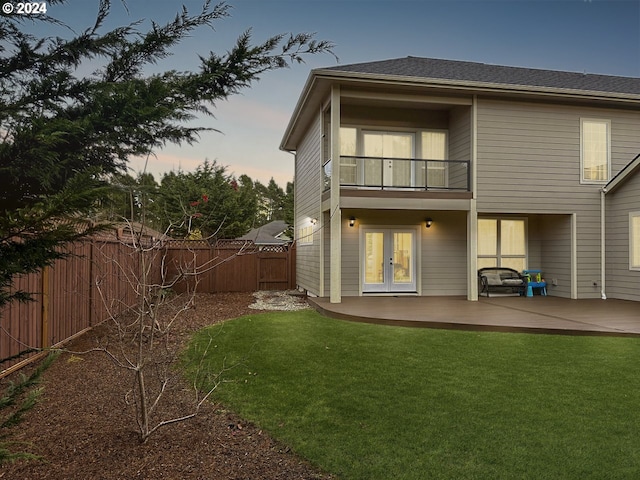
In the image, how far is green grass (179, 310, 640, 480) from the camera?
3211 mm

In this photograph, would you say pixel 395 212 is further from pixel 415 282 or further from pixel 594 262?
pixel 594 262

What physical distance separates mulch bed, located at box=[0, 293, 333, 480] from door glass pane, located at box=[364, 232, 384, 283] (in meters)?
7.74

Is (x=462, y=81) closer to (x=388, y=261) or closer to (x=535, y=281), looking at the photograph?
(x=388, y=261)

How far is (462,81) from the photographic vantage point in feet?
33.9

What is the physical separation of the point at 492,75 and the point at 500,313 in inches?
283

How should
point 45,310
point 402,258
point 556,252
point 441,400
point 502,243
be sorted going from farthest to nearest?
point 502,243 → point 402,258 → point 556,252 → point 45,310 → point 441,400

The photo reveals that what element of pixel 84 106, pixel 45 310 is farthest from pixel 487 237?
pixel 84 106

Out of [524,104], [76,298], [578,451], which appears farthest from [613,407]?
[524,104]

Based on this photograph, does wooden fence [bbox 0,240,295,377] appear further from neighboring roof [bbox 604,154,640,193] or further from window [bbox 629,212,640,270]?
window [bbox 629,212,640,270]

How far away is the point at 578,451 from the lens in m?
3.32

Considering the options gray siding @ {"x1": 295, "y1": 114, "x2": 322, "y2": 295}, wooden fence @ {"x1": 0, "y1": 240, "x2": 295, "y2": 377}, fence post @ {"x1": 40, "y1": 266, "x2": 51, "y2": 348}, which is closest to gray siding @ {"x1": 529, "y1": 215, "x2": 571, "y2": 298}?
gray siding @ {"x1": 295, "y1": 114, "x2": 322, "y2": 295}

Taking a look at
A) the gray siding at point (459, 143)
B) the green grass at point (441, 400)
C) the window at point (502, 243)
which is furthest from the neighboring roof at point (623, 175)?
the green grass at point (441, 400)

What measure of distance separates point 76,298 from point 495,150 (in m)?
10.0

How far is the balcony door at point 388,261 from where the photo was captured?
11945mm
